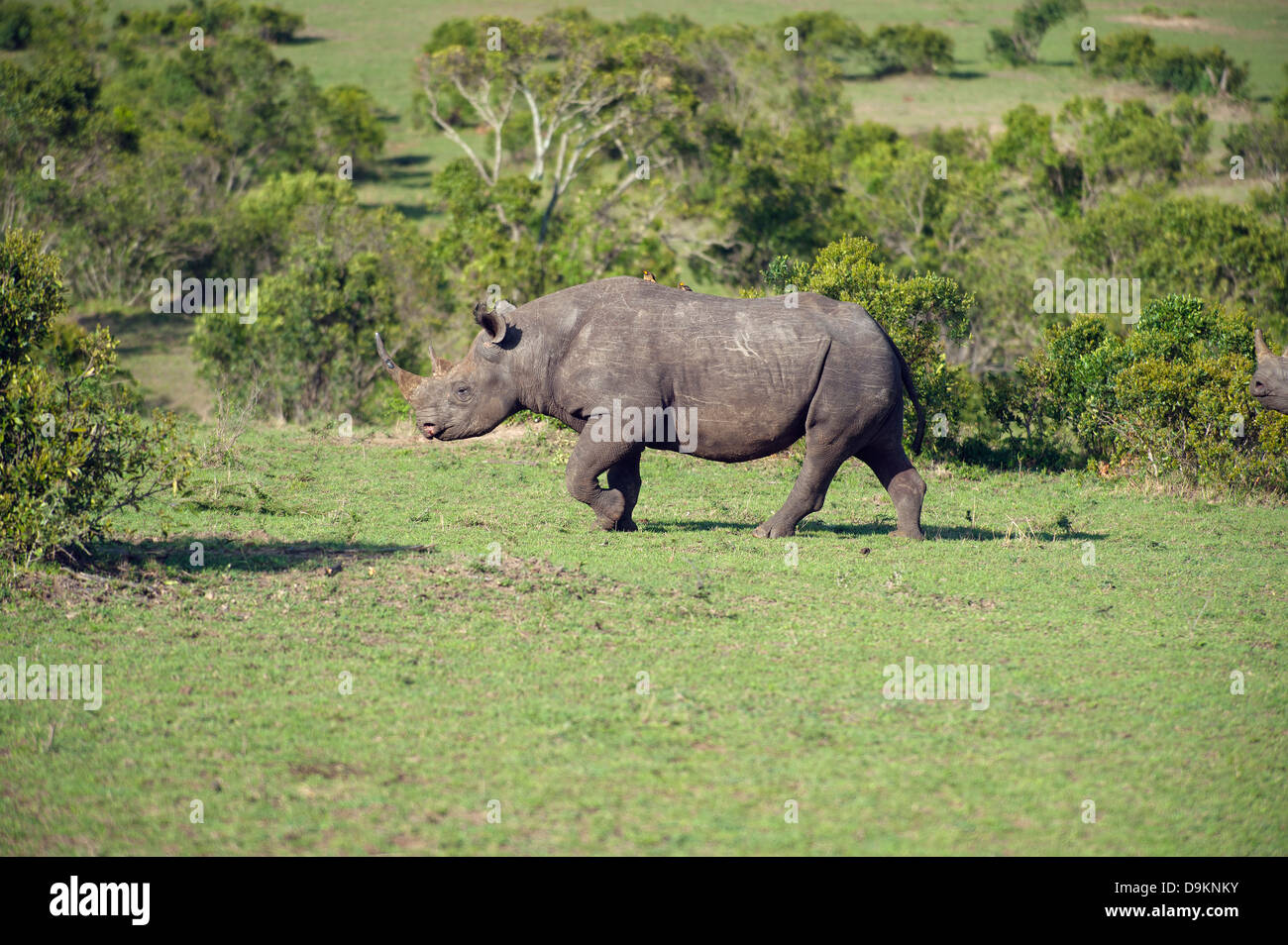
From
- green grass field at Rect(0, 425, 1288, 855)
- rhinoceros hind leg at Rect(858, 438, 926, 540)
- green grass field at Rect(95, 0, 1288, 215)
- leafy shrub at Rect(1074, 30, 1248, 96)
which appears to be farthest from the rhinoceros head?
leafy shrub at Rect(1074, 30, 1248, 96)

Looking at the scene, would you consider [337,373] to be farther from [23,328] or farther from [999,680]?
[999,680]

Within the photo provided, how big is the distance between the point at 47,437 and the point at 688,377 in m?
5.77

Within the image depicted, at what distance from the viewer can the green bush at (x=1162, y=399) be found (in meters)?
17.5

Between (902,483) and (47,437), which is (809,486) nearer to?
(902,483)

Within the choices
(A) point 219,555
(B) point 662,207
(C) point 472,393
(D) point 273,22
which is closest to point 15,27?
(D) point 273,22

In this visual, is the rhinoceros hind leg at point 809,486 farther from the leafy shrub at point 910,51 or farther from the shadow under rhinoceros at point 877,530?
the leafy shrub at point 910,51

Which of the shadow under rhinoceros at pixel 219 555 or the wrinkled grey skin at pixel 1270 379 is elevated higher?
the wrinkled grey skin at pixel 1270 379

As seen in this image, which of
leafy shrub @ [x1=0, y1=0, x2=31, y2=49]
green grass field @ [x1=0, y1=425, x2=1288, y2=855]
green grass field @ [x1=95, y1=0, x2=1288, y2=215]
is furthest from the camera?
leafy shrub @ [x1=0, y1=0, x2=31, y2=49]

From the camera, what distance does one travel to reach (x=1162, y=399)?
58.5ft

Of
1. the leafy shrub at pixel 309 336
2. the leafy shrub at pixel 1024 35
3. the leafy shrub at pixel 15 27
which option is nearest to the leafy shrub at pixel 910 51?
the leafy shrub at pixel 1024 35

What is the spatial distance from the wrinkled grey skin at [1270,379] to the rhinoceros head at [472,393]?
8.38 m

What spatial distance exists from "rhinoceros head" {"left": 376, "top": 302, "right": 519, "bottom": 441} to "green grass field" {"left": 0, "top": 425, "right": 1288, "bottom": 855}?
44.4 inches

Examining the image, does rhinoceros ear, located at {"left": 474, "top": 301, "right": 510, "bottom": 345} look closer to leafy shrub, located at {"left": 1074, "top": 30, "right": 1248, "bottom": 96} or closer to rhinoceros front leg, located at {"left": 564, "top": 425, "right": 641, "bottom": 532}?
rhinoceros front leg, located at {"left": 564, "top": 425, "right": 641, "bottom": 532}

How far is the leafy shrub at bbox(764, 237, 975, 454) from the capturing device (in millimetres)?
19562
